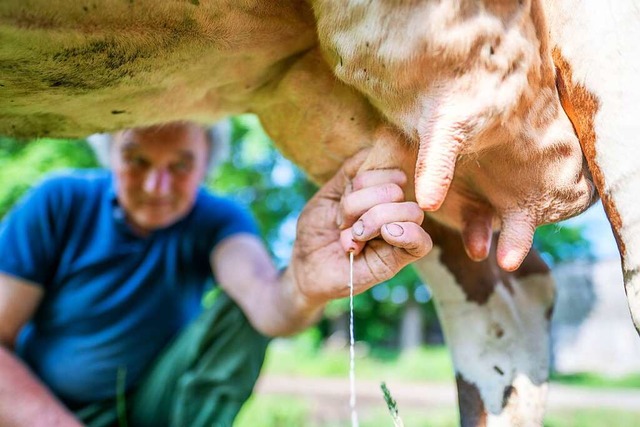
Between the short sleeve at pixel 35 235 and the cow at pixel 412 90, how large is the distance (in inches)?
23.9

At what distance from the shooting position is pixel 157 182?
179 cm

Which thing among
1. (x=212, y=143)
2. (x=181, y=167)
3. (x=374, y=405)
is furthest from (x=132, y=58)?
(x=374, y=405)

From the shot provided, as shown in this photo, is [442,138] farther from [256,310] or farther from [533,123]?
[256,310]

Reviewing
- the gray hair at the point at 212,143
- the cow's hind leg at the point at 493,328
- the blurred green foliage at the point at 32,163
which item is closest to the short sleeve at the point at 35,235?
the gray hair at the point at 212,143

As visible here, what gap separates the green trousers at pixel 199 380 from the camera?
189 centimetres

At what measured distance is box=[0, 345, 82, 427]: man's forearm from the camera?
144 cm

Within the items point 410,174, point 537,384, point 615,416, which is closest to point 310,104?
point 410,174

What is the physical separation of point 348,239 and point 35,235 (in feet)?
3.64

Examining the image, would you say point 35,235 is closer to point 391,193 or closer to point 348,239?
point 348,239

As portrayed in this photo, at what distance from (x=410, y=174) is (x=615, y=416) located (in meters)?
2.62

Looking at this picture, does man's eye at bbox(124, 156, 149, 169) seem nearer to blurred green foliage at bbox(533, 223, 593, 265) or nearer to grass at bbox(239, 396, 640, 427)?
grass at bbox(239, 396, 640, 427)

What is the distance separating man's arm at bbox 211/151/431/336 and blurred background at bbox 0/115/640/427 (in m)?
1.27

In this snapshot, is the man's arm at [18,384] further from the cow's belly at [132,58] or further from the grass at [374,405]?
the grass at [374,405]

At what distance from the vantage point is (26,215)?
1.80 meters
